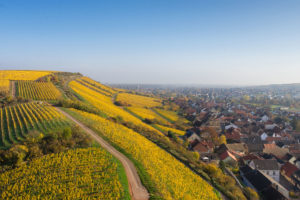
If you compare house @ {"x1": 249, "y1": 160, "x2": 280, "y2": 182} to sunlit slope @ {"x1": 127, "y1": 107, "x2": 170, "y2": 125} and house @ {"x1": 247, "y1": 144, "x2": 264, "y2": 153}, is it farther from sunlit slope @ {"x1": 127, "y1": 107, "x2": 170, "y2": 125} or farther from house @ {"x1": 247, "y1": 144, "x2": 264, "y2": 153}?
sunlit slope @ {"x1": 127, "y1": 107, "x2": 170, "y2": 125}

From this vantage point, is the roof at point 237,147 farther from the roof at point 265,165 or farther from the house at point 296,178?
the house at point 296,178

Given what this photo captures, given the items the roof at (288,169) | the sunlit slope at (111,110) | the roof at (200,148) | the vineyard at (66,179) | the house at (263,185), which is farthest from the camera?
the sunlit slope at (111,110)

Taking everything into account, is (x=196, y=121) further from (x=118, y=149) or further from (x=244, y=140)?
(x=118, y=149)

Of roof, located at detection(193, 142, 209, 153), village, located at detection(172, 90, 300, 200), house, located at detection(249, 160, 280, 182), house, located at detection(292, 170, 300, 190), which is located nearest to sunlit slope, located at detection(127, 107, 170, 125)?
village, located at detection(172, 90, 300, 200)

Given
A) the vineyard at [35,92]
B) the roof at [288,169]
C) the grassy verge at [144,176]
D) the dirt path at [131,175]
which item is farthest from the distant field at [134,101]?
the roof at [288,169]

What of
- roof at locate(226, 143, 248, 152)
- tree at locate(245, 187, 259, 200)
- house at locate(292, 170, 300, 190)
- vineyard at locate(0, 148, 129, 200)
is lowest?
house at locate(292, 170, 300, 190)

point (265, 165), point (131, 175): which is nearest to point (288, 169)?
point (265, 165)
